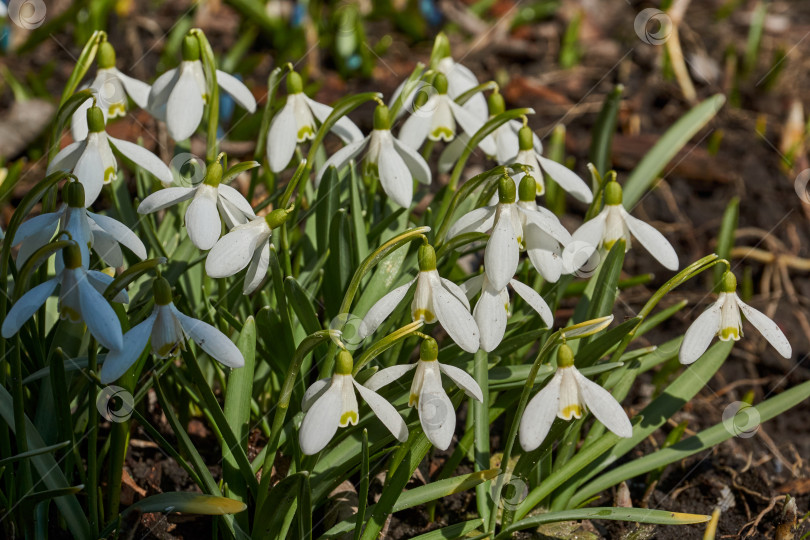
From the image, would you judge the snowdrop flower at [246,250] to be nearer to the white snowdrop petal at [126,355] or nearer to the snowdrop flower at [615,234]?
the white snowdrop petal at [126,355]

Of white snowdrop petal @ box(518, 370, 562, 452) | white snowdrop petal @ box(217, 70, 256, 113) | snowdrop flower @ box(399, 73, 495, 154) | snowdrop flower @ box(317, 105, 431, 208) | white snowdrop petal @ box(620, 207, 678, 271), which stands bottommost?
white snowdrop petal @ box(518, 370, 562, 452)

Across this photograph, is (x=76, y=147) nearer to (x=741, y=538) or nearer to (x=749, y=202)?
(x=741, y=538)

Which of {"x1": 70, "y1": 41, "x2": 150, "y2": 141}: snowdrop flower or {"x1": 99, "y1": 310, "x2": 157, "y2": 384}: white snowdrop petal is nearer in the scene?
{"x1": 99, "y1": 310, "x2": 157, "y2": 384}: white snowdrop petal

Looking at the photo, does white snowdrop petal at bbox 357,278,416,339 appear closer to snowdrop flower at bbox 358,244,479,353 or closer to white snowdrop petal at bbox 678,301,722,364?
snowdrop flower at bbox 358,244,479,353

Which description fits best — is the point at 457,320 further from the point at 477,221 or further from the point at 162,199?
the point at 162,199

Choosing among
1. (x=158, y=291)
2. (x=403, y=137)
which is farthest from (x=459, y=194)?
(x=158, y=291)

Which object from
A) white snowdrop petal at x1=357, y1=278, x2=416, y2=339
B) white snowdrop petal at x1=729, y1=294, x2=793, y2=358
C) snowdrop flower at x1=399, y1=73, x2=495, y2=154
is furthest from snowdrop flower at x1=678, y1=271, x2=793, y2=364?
snowdrop flower at x1=399, y1=73, x2=495, y2=154
